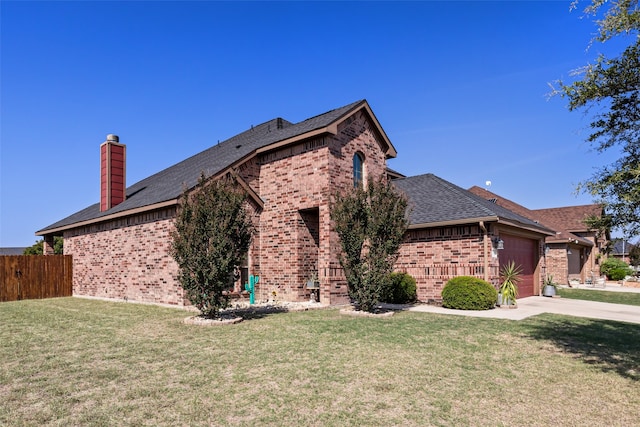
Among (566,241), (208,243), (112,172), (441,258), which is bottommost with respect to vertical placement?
(441,258)

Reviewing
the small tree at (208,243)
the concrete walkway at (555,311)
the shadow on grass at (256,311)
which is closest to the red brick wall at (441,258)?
the concrete walkway at (555,311)

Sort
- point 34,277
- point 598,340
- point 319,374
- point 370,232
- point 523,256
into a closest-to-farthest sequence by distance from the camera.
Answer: point 319,374 → point 598,340 → point 370,232 → point 523,256 → point 34,277

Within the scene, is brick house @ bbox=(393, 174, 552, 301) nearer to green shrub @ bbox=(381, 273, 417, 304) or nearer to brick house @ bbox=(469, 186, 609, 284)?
green shrub @ bbox=(381, 273, 417, 304)

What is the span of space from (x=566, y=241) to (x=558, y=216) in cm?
991

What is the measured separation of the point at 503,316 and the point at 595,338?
3.06m

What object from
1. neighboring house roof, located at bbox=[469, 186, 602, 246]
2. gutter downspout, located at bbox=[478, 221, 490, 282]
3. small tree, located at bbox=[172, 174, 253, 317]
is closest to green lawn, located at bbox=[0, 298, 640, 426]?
small tree, located at bbox=[172, 174, 253, 317]

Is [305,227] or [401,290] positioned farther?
[305,227]

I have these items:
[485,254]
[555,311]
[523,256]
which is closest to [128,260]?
[485,254]

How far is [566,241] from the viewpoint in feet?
86.0

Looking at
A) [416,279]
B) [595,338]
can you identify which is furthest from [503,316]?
[416,279]

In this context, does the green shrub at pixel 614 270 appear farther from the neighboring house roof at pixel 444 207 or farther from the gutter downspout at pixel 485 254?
the gutter downspout at pixel 485 254

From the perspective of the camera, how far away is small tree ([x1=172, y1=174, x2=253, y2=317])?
9992 mm

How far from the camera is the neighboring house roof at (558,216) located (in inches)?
1093

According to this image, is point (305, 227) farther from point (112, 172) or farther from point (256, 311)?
A: point (112, 172)
